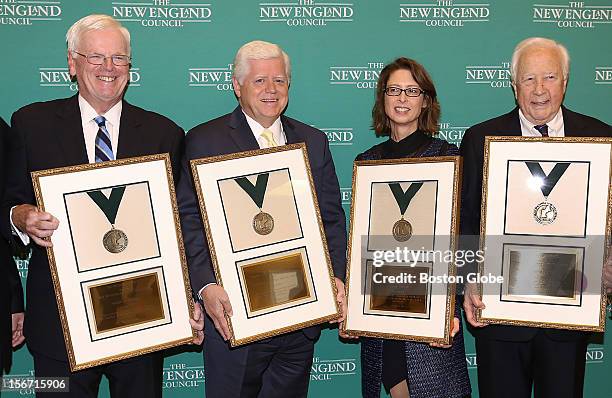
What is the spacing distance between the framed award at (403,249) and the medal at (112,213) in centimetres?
97

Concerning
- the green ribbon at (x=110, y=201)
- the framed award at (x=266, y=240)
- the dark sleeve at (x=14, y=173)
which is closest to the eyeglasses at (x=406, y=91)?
the framed award at (x=266, y=240)

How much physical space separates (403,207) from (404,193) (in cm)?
6

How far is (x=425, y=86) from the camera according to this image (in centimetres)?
295

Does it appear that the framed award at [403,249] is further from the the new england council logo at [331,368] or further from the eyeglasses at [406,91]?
the the new england council logo at [331,368]

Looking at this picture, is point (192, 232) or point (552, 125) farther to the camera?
point (552, 125)

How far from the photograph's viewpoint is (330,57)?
3.54 meters

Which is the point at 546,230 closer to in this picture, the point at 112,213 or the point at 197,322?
the point at 197,322

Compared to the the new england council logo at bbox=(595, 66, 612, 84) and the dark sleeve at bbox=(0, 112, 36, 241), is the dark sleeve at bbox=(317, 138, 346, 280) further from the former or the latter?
the the new england council logo at bbox=(595, 66, 612, 84)

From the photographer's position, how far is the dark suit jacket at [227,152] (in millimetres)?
2613

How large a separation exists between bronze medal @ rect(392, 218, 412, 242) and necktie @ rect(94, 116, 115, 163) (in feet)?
3.83

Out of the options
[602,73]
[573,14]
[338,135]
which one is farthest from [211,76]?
[602,73]

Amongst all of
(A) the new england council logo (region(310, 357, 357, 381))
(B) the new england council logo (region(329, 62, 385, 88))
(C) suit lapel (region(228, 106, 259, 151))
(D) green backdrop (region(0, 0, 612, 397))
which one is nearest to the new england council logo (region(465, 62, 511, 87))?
(D) green backdrop (region(0, 0, 612, 397))

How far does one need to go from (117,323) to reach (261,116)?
1026 millimetres

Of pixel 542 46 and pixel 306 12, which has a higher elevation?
pixel 306 12
